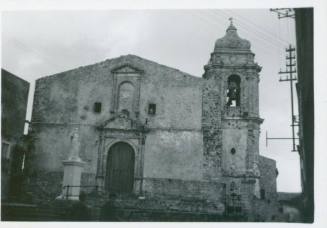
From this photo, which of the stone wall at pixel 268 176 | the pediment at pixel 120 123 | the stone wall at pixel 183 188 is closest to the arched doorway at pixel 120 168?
the pediment at pixel 120 123

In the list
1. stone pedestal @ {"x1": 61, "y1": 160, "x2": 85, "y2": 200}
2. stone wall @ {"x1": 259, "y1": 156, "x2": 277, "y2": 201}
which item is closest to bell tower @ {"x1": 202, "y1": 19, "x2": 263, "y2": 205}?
stone wall @ {"x1": 259, "y1": 156, "x2": 277, "y2": 201}

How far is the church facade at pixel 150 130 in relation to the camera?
51.3ft

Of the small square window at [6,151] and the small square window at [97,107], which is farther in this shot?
the small square window at [97,107]

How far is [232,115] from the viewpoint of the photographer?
17.1 m

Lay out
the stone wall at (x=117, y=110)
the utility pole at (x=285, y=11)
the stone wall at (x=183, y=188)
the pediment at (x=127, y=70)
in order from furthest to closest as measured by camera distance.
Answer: the pediment at (x=127, y=70)
the stone wall at (x=117, y=110)
the stone wall at (x=183, y=188)
the utility pole at (x=285, y=11)

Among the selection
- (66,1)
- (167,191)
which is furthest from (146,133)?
(66,1)

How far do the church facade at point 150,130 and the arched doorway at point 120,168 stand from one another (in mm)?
34

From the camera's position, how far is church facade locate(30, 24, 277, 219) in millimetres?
15648

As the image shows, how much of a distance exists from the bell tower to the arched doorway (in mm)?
2581

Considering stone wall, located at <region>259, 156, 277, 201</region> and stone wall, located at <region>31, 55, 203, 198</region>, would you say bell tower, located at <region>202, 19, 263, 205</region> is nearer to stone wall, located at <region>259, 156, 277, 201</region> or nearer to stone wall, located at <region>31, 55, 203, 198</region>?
stone wall, located at <region>31, 55, 203, 198</region>

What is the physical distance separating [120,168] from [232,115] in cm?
451

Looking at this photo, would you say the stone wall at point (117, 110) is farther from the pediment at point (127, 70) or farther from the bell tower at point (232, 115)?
the bell tower at point (232, 115)

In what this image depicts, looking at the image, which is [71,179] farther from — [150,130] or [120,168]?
[150,130]

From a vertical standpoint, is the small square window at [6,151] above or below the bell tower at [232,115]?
below
